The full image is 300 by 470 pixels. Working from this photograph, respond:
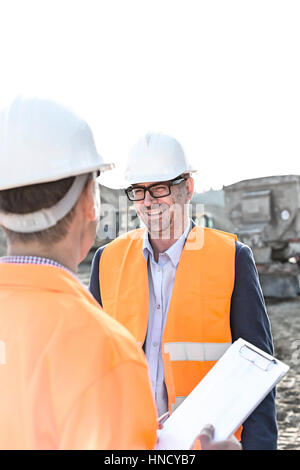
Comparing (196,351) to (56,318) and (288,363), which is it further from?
(288,363)

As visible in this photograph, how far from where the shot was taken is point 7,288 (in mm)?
1059

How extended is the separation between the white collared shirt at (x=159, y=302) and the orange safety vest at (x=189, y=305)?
0.05 metres

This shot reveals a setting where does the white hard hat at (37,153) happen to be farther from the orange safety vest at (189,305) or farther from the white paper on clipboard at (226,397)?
the orange safety vest at (189,305)

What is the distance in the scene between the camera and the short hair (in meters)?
1.11

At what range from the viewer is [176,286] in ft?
6.93

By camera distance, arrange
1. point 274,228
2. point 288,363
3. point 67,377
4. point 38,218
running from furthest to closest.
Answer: point 274,228 < point 288,363 < point 38,218 < point 67,377

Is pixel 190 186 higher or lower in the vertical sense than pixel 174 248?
higher

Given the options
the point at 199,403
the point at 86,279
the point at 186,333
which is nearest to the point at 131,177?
the point at 186,333

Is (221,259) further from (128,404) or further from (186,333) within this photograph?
(128,404)

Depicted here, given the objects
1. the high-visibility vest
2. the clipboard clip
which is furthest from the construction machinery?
the clipboard clip

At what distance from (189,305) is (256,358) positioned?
0.63m

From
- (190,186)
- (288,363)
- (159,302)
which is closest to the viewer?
(159,302)

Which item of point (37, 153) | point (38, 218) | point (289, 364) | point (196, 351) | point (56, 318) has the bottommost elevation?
point (289, 364)

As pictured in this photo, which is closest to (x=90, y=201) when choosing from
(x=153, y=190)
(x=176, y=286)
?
(x=176, y=286)
